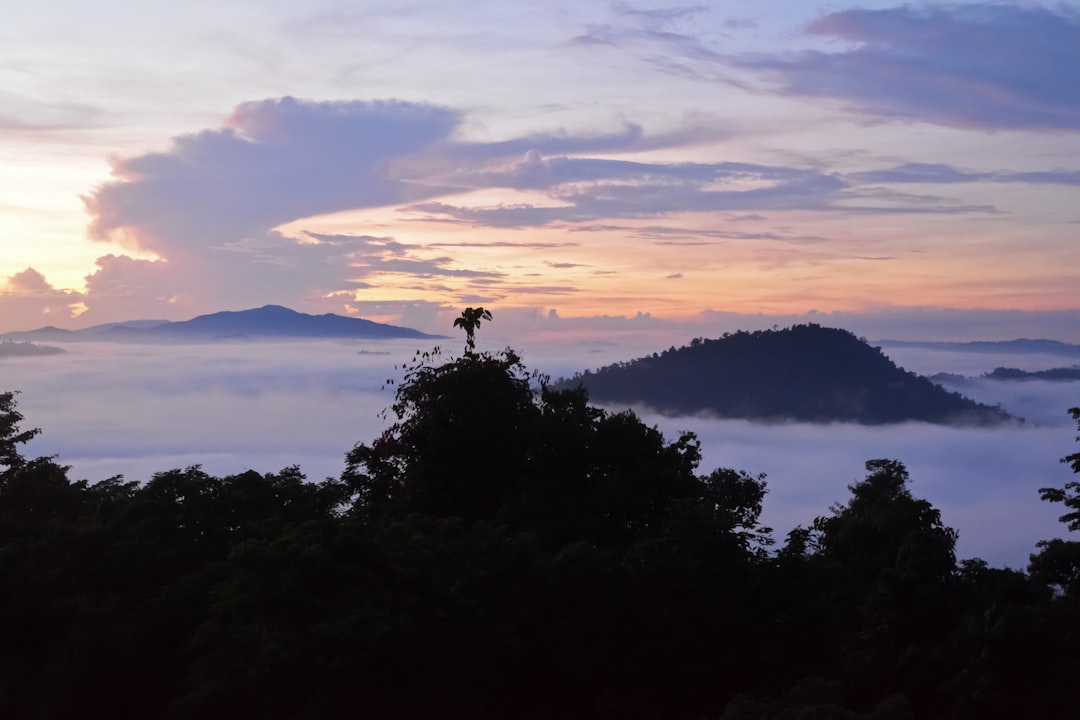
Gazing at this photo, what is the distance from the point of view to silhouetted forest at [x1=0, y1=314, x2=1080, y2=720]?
13.6m

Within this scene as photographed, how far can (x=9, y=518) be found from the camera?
21609mm

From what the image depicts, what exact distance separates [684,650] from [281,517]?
8959 mm

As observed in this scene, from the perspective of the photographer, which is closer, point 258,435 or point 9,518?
point 9,518

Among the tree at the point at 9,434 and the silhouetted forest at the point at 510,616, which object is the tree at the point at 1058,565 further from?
the tree at the point at 9,434

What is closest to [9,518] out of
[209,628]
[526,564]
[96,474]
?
[209,628]

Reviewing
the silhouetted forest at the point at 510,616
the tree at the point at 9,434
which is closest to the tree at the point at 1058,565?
the silhouetted forest at the point at 510,616

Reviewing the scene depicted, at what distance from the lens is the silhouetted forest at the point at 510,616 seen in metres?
13.6

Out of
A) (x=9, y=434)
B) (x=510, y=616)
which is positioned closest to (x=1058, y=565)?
(x=510, y=616)

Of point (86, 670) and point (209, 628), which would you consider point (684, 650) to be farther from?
point (86, 670)

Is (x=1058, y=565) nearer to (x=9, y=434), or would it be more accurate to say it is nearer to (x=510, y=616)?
(x=510, y=616)

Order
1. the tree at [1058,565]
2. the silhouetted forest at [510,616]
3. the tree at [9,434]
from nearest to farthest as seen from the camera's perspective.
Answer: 1. the silhouetted forest at [510,616]
2. the tree at [1058,565]
3. the tree at [9,434]

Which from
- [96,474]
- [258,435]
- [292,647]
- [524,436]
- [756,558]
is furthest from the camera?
[258,435]

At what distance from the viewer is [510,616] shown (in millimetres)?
15328

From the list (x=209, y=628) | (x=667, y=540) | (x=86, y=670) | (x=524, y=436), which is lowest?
(x=86, y=670)
